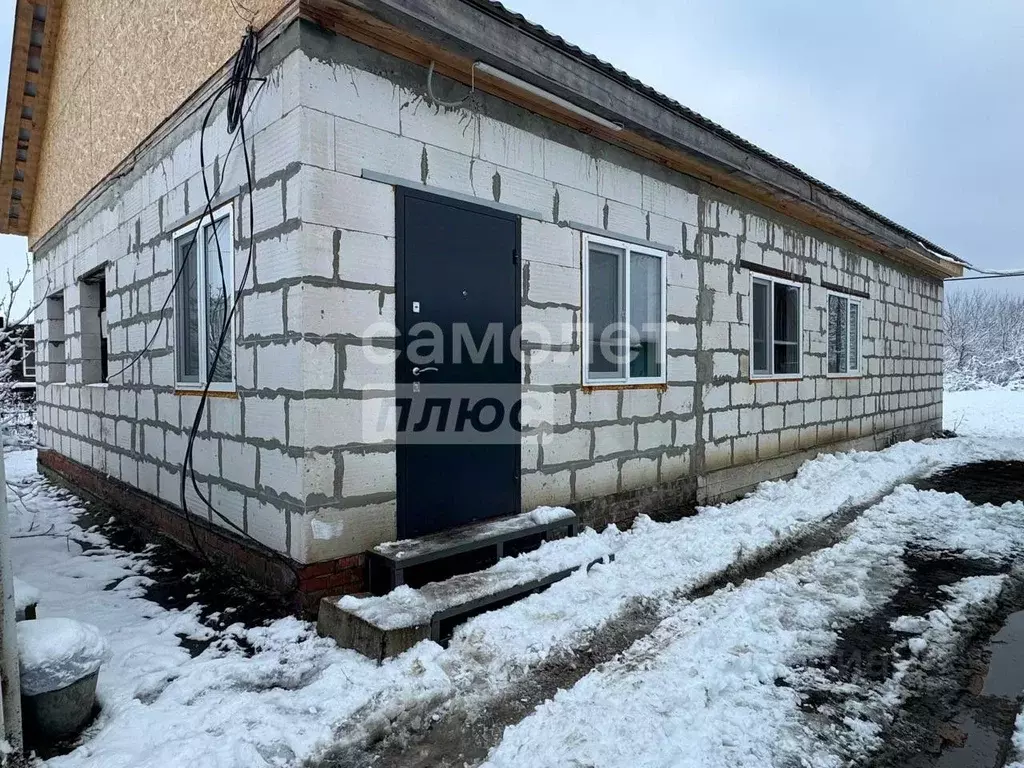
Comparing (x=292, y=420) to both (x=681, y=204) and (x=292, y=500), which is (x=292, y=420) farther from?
(x=681, y=204)

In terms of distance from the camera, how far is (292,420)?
3.66 metres

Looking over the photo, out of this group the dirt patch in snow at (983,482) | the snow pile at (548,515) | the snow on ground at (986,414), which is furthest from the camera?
the snow on ground at (986,414)

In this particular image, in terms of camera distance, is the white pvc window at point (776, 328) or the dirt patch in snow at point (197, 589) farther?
the white pvc window at point (776, 328)

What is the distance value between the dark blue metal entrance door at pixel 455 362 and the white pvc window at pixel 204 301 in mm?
1373

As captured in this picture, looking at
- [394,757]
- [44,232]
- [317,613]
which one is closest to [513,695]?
[394,757]

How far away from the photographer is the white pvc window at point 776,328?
24.9ft

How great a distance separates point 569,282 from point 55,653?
4059mm

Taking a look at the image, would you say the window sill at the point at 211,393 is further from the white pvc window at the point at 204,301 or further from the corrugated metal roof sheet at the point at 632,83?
the corrugated metal roof sheet at the point at 632,83

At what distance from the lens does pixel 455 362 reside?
424 cm

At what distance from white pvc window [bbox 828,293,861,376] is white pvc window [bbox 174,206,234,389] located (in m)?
8.06

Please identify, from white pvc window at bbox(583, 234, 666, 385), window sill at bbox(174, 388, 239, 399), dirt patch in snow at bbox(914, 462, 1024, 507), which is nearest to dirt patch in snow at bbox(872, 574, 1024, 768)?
white pvc window at bbox(583, 234, 666, 385)

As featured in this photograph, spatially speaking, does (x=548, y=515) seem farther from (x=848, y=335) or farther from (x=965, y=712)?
(x=848, y=335)

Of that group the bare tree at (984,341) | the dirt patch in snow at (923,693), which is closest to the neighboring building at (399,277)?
the dirt patch in snow at (923,693)

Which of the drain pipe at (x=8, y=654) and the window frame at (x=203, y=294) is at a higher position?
the window frame at (x=203, y=294)
